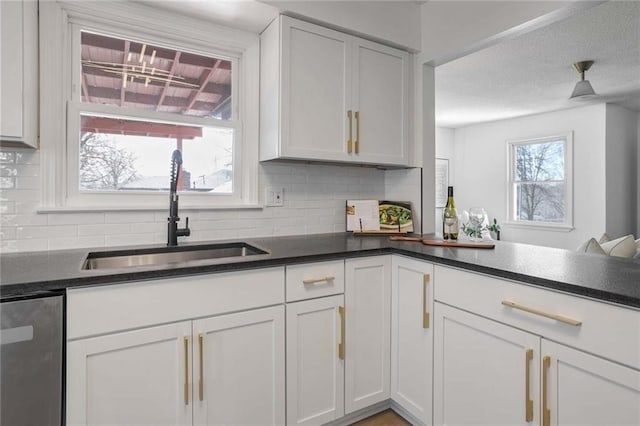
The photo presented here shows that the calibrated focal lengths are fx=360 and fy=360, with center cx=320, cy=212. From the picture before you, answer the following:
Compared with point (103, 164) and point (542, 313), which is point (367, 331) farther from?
point (103, 164)

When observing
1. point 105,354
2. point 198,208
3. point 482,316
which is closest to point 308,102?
point 198,208

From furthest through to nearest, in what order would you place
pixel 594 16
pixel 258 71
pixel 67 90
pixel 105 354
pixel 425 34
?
pixel 594 16
pixel 425 34
pixel 258 71
pixel 67 90
pixel 105 354

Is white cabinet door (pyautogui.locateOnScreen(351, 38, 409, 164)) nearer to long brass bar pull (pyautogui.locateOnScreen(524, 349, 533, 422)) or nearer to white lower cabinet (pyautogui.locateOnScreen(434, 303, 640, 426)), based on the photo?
white lower cabinet (pyautogui.locateOnScreen(434, 303, 640, 426))

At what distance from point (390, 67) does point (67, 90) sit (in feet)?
5.88

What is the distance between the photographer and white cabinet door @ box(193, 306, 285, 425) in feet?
4.62

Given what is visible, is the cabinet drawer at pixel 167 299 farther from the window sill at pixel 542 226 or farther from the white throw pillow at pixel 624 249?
the window sill at pixel 542 226

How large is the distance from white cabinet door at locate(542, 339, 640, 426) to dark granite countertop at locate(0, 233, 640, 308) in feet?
0.66

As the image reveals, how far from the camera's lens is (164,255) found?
5.98ft

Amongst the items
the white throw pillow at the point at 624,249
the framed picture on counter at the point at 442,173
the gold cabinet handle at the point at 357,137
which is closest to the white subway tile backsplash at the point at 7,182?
the gold cabinet handle at the point at 357,137

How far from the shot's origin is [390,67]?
2291 millimetres

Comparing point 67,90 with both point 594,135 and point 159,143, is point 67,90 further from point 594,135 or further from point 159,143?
point 594,135

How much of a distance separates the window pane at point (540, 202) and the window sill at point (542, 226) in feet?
0.33

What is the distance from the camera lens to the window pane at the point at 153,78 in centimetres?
185

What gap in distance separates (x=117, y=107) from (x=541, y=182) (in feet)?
18.7
